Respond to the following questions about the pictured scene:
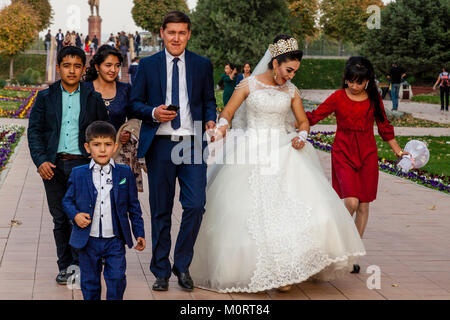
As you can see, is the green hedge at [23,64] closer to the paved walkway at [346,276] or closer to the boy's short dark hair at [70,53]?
the paved walkway at [346,276]

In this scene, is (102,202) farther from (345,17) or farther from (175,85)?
(345,17)

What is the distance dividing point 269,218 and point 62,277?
68.1 inches

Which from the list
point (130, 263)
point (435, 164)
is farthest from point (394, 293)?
point (435, 164)

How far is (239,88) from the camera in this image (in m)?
5.92

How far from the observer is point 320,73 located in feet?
173

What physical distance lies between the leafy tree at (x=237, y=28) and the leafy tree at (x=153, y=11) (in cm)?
3207

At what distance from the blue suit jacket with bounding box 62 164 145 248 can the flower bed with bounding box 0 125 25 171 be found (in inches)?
302

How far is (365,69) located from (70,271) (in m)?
3.02

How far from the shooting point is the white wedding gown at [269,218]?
202 inches

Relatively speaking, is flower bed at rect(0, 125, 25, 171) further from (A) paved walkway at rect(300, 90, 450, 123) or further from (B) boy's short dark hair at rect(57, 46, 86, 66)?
(A) paved walkway at rect(300, 90, 450, 123)

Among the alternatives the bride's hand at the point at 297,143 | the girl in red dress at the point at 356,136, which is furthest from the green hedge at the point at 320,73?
the bride's hand at the point at 297,143

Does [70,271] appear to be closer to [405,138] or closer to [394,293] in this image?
[394,293]

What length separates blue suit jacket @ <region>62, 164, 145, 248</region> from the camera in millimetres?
4566

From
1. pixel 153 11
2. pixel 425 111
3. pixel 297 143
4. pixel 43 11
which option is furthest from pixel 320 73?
pixel 297 143
